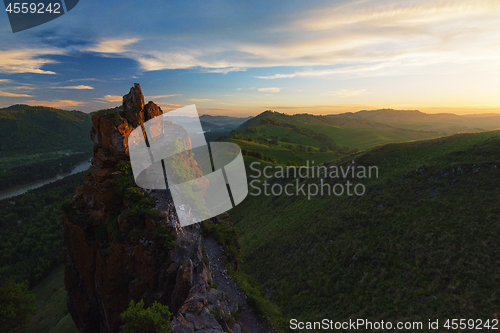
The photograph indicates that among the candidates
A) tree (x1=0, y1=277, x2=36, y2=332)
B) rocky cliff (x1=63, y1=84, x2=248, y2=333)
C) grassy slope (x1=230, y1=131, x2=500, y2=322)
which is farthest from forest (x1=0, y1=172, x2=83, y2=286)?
grassy slope (x1=230, y1=131, x2=500, y2=322)

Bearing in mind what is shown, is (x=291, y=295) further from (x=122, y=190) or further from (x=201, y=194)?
(x=122, y=190)

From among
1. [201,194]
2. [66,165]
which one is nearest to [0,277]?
[201,194]

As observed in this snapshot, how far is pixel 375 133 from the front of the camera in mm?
168625

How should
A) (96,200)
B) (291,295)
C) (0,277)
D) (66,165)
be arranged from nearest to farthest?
(96,200) < (291,295) < (0,277) < (66,165)

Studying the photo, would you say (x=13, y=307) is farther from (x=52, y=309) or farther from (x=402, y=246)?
(x=402, y=246)

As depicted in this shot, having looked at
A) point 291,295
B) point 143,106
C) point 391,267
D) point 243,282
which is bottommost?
point 291,295

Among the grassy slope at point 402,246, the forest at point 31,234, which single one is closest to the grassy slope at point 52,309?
the forest at point 31,234

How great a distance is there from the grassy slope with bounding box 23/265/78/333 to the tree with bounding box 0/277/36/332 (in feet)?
16.2

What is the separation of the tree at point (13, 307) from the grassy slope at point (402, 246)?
37922mm

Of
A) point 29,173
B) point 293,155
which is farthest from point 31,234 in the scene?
point 29,173

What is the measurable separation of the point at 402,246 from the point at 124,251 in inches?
1090

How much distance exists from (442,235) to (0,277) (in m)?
106

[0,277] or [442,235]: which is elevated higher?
[442,235]

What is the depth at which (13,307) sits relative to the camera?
33406 mm
